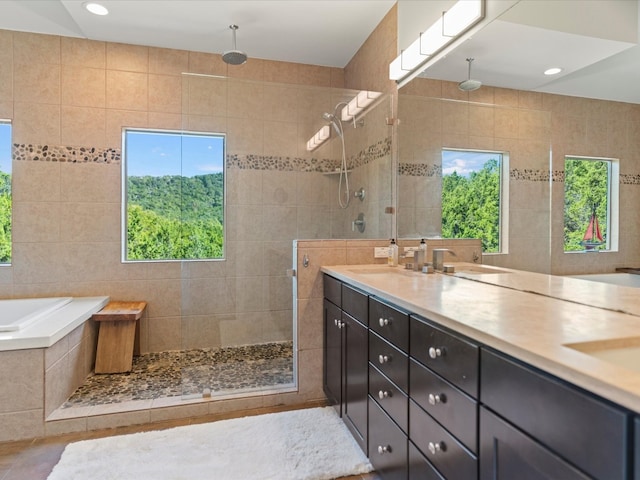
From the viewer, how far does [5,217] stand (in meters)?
3.12

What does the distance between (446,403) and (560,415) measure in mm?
422

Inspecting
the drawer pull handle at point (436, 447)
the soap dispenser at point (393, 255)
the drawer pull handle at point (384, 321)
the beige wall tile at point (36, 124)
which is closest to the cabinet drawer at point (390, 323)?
the drawer pull handle at point (384, 321)

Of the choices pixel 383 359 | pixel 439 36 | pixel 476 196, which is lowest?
pixel 383 359

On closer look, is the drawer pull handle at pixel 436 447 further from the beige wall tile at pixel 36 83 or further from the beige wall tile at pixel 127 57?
the beige wall tile at pixel 36 83

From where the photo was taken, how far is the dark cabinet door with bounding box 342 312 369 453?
1752 mm

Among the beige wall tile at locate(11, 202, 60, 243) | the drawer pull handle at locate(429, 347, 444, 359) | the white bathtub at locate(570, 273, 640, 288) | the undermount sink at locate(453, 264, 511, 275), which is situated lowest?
the drawer pull handle at locate(429, 347, 444, 359)

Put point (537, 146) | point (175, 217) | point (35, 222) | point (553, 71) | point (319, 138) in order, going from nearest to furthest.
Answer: point (553, 71), point (537, 146), point (319, 138), point (175, 217), point (35, 222)

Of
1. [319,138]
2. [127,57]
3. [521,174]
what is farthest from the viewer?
[127,57]

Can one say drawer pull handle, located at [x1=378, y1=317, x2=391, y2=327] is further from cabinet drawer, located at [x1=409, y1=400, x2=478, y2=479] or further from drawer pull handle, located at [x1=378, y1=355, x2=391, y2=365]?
cabinet drawer, located at [x1=409, y1=400, x2=478, y2=479]

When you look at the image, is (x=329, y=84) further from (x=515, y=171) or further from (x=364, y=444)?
(x=364, y=444)

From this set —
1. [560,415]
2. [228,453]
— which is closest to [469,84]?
[560,415]

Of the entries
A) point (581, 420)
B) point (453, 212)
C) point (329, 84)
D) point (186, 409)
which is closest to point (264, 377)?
point (186, 409)

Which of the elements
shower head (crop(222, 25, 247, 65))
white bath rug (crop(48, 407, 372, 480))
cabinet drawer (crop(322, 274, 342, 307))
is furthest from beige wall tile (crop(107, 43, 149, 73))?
white bath rug (crop(48, 407, 372, 480))

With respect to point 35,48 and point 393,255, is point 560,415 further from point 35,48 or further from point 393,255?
point 35,48
